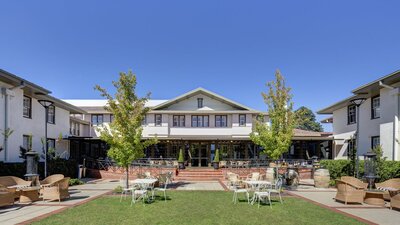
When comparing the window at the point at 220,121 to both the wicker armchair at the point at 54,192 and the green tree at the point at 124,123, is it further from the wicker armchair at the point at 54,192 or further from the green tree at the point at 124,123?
the wicker armchair at the point at 54,192

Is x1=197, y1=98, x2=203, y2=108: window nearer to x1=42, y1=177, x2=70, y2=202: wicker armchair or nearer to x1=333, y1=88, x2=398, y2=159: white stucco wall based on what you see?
x1=333, y1=88, x2=398, y2=159: white stucco wall

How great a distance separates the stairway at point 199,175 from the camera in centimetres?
2262

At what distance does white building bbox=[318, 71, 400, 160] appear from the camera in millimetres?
15570

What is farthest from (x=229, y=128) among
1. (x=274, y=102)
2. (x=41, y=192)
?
(x=41, y=192)

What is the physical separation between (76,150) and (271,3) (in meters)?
22.0

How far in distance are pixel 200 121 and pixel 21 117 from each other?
16633mm

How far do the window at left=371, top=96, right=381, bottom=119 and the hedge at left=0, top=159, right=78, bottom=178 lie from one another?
67.7 feet

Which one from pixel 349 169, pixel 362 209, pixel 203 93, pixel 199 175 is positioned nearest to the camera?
pixel 362 209

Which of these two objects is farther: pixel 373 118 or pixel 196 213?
pixel 373 118

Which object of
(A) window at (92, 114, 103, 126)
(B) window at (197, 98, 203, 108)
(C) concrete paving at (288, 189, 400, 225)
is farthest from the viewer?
(A) window at (92, 114, 103, 126)

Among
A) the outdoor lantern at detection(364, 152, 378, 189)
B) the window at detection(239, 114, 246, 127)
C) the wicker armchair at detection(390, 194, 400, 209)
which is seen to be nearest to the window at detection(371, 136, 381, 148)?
the outdoor lantern at detection(364, 152, 378, 189)

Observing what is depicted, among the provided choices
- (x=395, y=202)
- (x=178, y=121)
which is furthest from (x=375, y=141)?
(x=178, y=121)

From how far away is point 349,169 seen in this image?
1795 cm

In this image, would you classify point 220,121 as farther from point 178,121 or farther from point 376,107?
point 376,107
